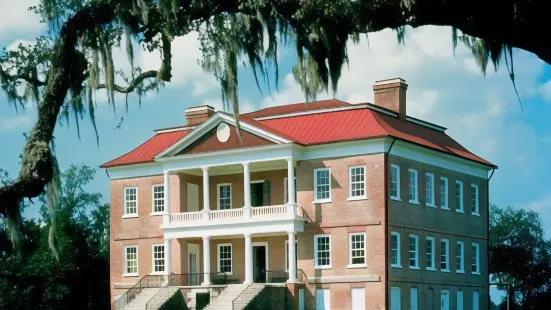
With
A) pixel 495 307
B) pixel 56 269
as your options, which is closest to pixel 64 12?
pixel 56 269

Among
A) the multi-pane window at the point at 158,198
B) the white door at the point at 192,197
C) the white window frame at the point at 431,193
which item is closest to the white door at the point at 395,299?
the white window frame at the point at 431,193

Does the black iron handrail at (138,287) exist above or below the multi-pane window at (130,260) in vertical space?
below

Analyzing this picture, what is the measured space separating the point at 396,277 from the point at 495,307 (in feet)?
A: 77.1

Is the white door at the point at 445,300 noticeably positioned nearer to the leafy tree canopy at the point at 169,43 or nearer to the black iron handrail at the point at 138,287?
the black iron handrail at the point at 138,287

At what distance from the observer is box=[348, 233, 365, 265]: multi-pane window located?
130ft

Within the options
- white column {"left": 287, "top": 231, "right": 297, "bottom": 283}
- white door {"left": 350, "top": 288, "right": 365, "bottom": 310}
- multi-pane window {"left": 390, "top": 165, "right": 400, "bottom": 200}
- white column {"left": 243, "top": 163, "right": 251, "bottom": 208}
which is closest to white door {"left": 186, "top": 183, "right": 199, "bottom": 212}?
white column {"left": 243, "top": 163, "right": 251, "bottom": 208}

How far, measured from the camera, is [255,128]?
40.8 m

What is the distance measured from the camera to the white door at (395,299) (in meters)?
39.3

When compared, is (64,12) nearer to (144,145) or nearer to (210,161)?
(210,161)

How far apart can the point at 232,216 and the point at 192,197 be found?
3.70 meters

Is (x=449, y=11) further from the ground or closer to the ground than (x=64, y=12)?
closer to the ground

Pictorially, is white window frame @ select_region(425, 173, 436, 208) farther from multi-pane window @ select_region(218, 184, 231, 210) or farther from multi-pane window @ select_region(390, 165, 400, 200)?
multi-pane window @ select_region(218, 184, 231, 210)

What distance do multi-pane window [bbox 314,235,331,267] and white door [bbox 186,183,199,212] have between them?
6.63m

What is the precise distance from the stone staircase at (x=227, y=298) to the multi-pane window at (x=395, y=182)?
6450 millimetres
